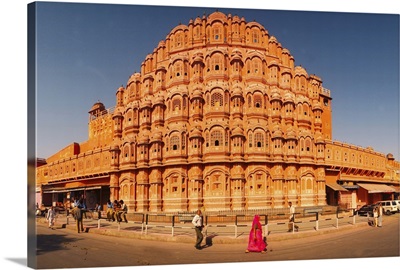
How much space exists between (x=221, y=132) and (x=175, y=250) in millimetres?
11186

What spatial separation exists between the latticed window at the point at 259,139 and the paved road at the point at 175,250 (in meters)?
9.13

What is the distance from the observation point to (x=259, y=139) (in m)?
23.7

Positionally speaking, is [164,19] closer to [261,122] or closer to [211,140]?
[211,140]

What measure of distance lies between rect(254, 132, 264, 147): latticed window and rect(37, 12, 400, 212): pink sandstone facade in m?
0.07

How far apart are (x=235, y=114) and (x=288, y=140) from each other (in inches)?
176

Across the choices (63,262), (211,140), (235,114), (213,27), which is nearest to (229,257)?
(63,262)

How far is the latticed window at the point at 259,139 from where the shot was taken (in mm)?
23625

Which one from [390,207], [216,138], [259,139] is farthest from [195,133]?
[390,207]

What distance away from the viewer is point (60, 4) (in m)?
12.9

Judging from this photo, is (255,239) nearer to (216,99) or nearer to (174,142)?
(174,142)

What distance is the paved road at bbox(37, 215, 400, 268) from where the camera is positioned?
1229cm

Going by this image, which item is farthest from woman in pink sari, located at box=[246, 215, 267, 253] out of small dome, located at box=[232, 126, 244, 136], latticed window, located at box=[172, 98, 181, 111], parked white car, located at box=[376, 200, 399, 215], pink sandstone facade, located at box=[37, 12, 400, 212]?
latticed window, located at box=[172, 98, 181, 111]

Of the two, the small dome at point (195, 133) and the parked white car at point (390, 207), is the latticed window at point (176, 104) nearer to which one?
the small dome at point (195, 133)

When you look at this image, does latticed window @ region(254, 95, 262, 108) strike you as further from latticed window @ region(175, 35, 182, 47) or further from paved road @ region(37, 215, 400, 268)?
paved road @ region(37, 215, 400, 268)
